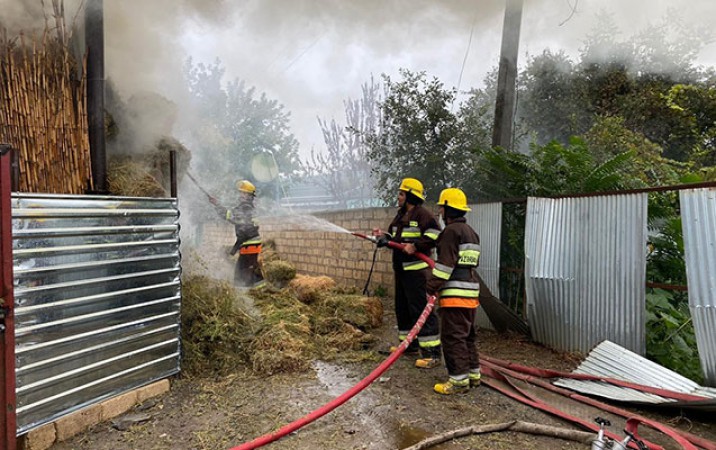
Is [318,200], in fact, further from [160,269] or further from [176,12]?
[160,269]

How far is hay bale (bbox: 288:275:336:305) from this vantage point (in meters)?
7.10

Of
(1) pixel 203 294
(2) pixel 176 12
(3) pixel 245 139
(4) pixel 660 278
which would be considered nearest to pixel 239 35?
(2) pixel 176 12

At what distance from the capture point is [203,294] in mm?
5012

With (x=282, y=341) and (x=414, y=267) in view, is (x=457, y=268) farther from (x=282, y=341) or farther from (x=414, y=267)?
(x=282, y=341)

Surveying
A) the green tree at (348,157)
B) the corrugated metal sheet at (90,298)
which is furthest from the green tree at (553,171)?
the green tree at (348,157)

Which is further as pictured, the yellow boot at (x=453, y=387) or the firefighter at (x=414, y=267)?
the firefighter at (x=414, y=267)

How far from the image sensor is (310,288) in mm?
7238

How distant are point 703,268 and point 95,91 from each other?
578 centimetres

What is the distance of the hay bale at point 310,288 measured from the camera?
710 centimetres

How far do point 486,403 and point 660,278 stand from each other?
2.66 m

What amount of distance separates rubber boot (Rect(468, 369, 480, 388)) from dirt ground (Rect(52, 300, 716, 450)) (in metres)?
0.09

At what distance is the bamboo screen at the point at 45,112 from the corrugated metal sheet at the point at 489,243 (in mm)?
4976

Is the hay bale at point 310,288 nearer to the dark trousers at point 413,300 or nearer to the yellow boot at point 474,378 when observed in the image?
the dark trousers at point 413,300

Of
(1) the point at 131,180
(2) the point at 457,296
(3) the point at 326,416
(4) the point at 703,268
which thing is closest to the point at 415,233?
(2) the point at 457,296
